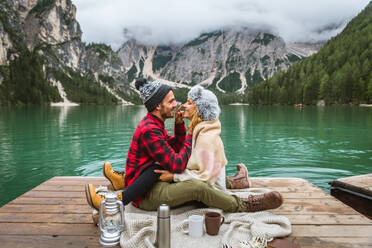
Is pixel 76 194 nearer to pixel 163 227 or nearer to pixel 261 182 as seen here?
pixel 163 227

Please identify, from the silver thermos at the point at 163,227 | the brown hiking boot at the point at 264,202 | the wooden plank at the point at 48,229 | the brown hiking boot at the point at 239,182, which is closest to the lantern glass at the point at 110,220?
the wooden plank at the point at 48,229

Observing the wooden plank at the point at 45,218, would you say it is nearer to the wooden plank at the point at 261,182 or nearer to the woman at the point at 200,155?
Result: the woman at the point at 200,155

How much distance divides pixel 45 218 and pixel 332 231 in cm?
467

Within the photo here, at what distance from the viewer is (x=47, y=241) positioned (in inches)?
149

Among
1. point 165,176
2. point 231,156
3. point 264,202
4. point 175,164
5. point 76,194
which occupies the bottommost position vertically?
point 231,156

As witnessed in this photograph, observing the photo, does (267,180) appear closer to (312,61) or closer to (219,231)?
(219,231)

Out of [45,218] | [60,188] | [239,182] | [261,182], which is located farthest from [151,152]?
[261,182]

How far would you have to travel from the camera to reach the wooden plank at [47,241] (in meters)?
3.67

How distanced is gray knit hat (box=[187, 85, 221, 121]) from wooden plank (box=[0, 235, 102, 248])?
2.59 metres

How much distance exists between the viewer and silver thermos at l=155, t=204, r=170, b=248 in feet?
10.8

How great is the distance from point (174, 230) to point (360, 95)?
357 ft

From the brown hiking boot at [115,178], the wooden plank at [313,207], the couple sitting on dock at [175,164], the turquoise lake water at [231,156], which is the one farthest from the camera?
the turquoise lake water at [231,156]

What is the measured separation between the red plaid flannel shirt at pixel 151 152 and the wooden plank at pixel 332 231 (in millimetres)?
2053

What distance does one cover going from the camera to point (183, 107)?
486 centimetres
